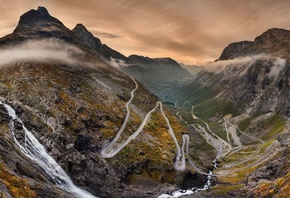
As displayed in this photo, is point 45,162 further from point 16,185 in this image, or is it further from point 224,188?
point 224,188

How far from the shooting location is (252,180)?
7244 inches

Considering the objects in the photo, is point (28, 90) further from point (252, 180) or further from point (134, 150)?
point (252, 180)


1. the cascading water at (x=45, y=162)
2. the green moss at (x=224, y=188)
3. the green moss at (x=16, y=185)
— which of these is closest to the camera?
the green moss at (x=16, y=185)

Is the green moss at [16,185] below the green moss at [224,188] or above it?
above

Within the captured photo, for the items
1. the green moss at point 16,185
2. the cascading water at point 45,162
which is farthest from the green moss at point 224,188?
the green moss at point 16,185

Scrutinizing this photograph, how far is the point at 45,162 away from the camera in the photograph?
487 ft

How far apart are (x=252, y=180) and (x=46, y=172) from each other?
366 ft

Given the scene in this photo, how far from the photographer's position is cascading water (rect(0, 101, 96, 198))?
142163 mm

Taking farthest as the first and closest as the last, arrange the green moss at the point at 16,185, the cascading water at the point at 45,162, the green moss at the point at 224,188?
the green moss at the point at 224,188 → the cascading water at the point at 45,162 → the green moss at the point at 16,185

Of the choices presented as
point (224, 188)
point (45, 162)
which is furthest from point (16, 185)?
point (224, 188)

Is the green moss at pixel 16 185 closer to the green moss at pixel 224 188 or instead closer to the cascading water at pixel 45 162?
the cascading water at pixel 45 162

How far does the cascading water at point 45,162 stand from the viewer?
14216 centimetres

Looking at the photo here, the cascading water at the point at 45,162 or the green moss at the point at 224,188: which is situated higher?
the cascading water at the point at 45,162

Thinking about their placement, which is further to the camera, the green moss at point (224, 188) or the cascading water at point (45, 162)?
the green moss at point (224, 188)
